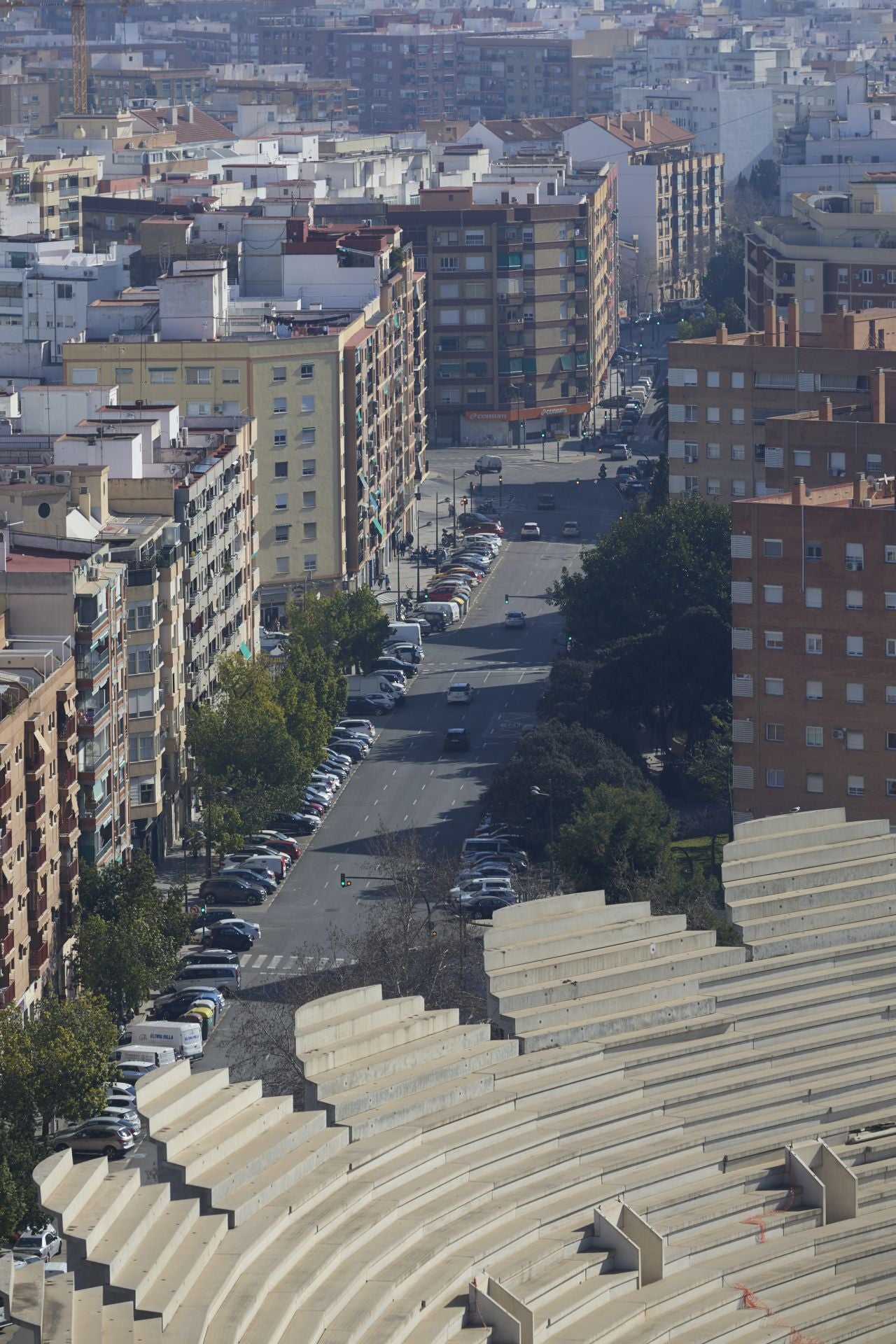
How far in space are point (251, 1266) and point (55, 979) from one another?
4105cm

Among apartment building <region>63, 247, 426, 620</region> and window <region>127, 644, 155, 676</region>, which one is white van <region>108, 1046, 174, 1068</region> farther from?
apartment building <region>63, 247, 426, 620</region>

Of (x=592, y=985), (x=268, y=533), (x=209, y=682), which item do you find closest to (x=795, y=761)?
(x=209, y=682)

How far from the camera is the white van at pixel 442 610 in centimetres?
15088

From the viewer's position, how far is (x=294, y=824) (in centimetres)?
11575

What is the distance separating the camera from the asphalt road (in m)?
104

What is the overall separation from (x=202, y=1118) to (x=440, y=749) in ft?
230

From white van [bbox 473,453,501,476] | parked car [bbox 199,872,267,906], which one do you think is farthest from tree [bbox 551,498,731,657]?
white van [bbox 473,453,501,476]

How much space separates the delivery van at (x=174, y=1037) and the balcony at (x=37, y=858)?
19.6 feet

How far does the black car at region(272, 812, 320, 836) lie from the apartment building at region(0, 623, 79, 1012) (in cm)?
1876

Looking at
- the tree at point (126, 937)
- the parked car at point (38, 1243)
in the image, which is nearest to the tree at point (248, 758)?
the tree at point (126, 937)

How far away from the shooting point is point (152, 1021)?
3676 inches

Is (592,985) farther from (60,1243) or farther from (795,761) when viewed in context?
(795,761)

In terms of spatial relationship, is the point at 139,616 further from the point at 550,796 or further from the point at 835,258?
the point at 835,258

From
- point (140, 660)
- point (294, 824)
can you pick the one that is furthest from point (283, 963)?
point (294, 824)
